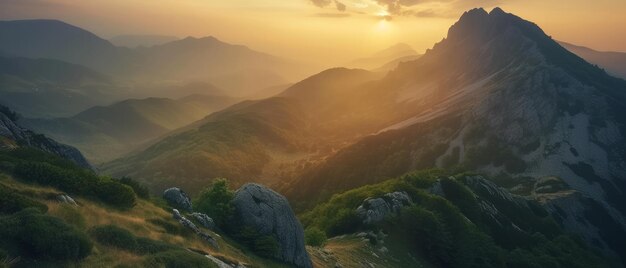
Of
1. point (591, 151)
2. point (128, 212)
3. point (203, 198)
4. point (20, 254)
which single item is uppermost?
point (20, 254)

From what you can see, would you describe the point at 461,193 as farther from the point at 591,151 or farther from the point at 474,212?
the point at 591,151

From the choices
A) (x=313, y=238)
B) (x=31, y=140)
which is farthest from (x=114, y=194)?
(x=313, y=238)

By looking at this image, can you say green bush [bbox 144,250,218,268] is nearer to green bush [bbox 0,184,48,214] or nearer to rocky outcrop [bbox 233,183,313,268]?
green bush [bbox 0,184,48,214]

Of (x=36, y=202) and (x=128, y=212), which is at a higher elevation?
(x=36, y=202)

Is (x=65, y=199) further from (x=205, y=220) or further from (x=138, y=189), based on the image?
(x=205, y=220)

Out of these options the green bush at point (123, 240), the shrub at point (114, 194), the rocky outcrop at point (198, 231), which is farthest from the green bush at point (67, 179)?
the green bush at point (123, 240)

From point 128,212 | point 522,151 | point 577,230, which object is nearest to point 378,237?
point 128,212

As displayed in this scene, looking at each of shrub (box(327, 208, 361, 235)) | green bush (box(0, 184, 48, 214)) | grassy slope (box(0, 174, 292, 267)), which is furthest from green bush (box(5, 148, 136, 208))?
shrub (box(327, 208, 361, 235))
